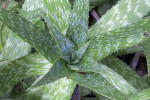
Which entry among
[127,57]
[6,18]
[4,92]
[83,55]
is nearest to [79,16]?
[83,55]

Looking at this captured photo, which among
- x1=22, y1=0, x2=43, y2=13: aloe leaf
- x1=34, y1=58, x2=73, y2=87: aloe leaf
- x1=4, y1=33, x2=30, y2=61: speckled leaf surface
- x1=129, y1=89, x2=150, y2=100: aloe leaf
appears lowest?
x1=129, y1=89, x2=150, y2=100: aloe leaf

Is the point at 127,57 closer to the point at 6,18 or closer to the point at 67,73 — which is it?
the point at 67,73

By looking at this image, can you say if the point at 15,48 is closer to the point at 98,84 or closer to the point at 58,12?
the point at 58,12

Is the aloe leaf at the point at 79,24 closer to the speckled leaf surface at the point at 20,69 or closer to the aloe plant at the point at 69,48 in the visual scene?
the aloe plant at the point at 69,48

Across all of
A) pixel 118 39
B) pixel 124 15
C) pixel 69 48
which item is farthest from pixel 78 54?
pixel 124 15

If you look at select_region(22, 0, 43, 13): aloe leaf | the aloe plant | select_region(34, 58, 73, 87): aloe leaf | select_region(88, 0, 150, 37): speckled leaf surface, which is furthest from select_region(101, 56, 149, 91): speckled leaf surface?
select_region(22, 0, 43, 13): aloe leaf

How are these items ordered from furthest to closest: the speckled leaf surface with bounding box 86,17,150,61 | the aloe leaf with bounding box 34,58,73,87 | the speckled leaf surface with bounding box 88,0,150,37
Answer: the speckled leaf surface with bounding box 88,0,150,37 → the speckled leaf surface with bounding box 86,17,150,61 → the aloe leaf with bounding box 34,58,73,87

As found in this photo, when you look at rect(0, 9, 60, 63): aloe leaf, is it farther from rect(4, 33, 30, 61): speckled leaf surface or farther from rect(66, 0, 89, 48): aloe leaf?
rect(4, 33, 30, 61): speckled leaf surface
